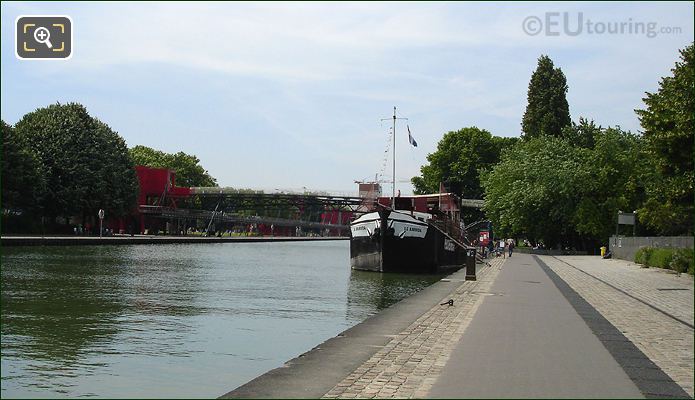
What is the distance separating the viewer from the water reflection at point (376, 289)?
25.1 m

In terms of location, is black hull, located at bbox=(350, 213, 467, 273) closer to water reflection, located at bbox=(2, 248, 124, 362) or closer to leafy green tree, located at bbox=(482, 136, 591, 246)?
water reflection, located at bbox=(2, 248, 124, 362)

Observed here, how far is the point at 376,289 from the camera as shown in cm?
3409

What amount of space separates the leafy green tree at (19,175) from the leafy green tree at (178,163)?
84005mm

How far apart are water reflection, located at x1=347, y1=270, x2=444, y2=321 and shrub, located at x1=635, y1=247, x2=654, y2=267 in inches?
505

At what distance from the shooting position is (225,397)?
Answer: 9.48 m

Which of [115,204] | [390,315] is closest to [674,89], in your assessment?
[390,315]

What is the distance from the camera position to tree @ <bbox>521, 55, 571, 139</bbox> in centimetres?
10031

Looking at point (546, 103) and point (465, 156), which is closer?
point (546, 103)

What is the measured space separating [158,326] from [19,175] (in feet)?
194

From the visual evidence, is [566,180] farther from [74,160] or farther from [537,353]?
[537,353]

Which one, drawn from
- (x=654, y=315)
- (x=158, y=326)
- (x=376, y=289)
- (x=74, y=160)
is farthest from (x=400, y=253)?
(x=74, y=160)

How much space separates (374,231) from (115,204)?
152 ft

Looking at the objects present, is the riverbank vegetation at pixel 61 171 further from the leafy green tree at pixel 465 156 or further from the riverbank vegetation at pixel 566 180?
the leafy green tree at pixel 465 156

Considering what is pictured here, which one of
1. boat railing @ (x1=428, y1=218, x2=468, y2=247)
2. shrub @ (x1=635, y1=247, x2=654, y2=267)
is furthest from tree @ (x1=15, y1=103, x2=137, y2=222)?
shrub @ (x1=635, y1=247, x2=654, y2=267)
